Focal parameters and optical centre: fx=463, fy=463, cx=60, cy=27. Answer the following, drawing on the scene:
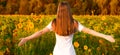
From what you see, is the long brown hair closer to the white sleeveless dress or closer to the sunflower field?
the white sleeveless dress

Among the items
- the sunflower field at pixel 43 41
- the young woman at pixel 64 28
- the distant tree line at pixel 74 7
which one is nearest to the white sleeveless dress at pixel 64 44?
the young woman at pixel 64 28

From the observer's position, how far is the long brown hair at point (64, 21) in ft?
18.0

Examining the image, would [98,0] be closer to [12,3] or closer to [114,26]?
Answer: [12,3]

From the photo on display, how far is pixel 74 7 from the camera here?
48.2 feet

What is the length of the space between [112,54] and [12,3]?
7220mm

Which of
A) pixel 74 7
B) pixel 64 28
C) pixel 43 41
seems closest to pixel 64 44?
pixel 64 28

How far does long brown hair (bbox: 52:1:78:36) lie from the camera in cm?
547

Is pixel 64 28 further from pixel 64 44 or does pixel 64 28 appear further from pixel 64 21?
pixel 64 44

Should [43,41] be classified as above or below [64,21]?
below

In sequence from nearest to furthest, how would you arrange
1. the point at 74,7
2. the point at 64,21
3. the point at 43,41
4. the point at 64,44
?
the point at 64,21 → the point at 64,44 → the point at 43,41 → the point at 74,7

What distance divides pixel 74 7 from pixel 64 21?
9.21 m

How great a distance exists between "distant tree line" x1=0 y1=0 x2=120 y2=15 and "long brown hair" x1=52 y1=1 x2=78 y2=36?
8.80 metres

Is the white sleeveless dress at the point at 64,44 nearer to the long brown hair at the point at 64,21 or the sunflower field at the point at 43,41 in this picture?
the long brown hair at the point at 64,21

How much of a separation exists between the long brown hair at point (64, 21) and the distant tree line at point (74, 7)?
8805 millimetres
